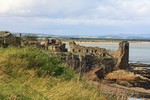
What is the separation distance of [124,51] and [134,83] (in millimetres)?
11334

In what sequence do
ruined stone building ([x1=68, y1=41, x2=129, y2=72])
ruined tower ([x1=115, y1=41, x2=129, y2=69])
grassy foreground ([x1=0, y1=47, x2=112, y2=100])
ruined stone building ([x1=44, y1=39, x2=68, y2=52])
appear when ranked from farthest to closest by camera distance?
ruined tower ([x1=115, y1=41, x2=129, y2=69]), ruined stone building ([x1=68, y1=41, x2=129, y2=72]), ruined stone building ([x1=44, y1=39, x2=68, y2=52]), grassy foreground ([x1=0, y1=47, x2=112, y2=100])

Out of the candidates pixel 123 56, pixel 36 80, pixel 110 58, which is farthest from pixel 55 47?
pixel 36 80

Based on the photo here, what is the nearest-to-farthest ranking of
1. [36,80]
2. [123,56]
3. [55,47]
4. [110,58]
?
[36,80] → [55,47] → [123,56] → [110,58]

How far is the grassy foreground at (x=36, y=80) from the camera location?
763 cm

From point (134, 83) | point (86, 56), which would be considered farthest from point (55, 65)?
point (86, 56)

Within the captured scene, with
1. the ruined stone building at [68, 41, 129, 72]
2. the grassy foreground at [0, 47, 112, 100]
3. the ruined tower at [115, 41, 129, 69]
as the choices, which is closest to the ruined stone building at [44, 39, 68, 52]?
the ruined stone building at [68, 41, 129, 72]

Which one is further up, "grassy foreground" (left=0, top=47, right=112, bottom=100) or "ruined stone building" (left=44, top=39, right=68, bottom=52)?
"grassy foreground" (left=0, top=47, right=112, bottom=100)

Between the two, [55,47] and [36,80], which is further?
[55,47]

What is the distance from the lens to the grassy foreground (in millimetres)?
7629

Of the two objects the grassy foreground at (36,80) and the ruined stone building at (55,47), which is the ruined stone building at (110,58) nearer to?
the ruined stone building at (55,47)

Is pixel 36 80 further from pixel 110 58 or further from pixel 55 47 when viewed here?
pixel 110 58

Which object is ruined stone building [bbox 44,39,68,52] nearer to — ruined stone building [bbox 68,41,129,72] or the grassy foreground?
ruined stone building [bbox 68,41,129,72]

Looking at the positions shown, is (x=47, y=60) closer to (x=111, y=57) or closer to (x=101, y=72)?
(x=101, y=72)

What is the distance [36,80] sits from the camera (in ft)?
35.0
